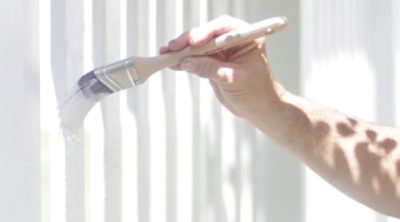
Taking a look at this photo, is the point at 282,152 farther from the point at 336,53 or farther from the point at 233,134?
the point at 336,53

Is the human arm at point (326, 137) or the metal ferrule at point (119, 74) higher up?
the metal ferrule at point (119, 74)

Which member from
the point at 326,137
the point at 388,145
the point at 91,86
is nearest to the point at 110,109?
the point at 91,86

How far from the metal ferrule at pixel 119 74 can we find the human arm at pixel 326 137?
0.16m

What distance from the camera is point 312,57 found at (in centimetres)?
148

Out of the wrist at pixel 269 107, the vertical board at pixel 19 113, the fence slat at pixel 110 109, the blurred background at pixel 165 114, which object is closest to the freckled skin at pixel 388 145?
the wrist at pixel 269 107

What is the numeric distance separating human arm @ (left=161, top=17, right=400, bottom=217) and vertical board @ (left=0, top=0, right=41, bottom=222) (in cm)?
28

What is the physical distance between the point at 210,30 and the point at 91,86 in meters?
0.18

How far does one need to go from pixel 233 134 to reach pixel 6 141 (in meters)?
0.83

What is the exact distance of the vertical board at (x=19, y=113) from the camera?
0.70m

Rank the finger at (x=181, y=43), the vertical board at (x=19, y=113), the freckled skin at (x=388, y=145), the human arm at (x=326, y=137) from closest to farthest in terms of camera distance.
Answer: the vertical board at (x=19, y=113) → the finger at (x=181, y=43) → the human arm at (x=326, y=137) → the freckled skin at (x=388, y=145)

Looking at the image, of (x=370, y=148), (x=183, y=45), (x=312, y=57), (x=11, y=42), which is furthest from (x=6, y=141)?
(x=312, y=57)

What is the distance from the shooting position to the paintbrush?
2.56 ft

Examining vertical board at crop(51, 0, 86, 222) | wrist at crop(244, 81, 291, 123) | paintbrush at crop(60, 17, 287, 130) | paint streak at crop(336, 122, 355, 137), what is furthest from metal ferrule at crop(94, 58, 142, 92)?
paint streak at crop(336, 122, 355, 137)

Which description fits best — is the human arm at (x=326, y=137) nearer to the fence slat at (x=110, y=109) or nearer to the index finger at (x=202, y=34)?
the index finger at (x=202, y=34)
